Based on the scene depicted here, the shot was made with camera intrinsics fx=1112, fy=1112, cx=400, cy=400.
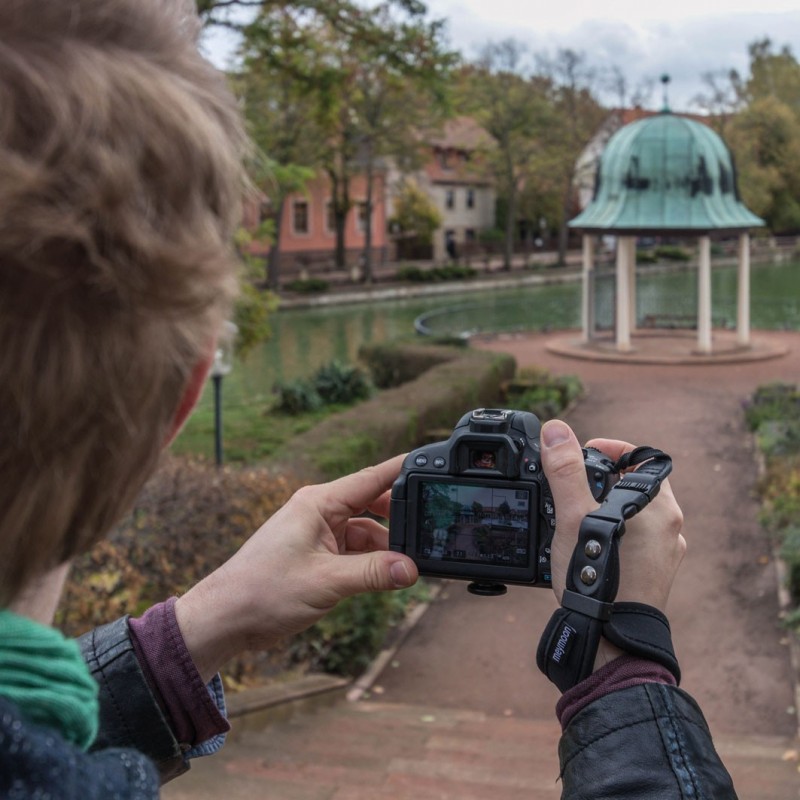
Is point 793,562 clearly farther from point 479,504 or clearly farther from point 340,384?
point 340,384

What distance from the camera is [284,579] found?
1603mm

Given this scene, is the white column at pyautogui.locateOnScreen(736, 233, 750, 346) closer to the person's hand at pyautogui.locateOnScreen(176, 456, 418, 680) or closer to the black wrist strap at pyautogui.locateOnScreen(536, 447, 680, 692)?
the person's hand at pyautogui.locateOnScreen(176, 456, 418, 680)

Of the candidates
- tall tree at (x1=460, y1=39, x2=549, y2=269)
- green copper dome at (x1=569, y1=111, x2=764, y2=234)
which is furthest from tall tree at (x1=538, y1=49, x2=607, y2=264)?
green copper dome at (x1=569, y1=111, x2=764, y2=234)

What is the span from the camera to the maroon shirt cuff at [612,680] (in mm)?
1209

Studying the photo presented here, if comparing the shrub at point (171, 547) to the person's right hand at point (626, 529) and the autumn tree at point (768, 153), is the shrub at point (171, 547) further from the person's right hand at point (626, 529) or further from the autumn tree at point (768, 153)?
the autumn tree at point (768, 153)

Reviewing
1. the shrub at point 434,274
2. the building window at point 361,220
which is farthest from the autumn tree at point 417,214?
the shrub at point 434,274

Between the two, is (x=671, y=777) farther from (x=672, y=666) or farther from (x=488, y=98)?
(x=488, y=98)

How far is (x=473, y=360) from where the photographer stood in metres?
15.4

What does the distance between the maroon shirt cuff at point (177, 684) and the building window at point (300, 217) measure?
44499 millimetres

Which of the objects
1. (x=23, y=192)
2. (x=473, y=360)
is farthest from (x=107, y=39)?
(x=473, y=360)

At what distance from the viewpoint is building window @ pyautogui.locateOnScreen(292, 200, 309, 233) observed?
45438 mm

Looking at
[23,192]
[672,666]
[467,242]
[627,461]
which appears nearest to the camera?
[23,192]

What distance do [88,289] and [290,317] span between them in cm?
3335

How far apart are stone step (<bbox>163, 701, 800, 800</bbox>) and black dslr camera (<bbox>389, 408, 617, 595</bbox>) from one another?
9.14 feet
